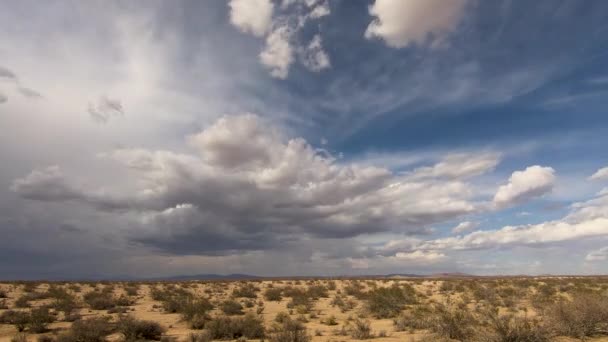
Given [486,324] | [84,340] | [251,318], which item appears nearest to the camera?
[486,324]

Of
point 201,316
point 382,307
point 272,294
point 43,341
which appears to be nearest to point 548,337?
point 382,307

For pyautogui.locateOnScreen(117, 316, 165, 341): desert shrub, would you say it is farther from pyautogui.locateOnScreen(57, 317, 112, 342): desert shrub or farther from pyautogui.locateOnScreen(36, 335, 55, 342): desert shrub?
pyautogui.locateOnScreen(36, 335, 55, 342): desert shrub

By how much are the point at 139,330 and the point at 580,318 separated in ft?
60.1

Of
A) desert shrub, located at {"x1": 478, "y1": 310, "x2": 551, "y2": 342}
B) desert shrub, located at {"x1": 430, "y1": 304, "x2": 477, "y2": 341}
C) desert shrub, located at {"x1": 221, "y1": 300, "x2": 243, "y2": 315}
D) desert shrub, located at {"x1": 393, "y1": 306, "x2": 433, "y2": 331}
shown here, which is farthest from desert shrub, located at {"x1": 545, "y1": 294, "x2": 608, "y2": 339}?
desert shrub, located at {"x1": 221, "y1": 300, "x2": 243, "y2": 315}

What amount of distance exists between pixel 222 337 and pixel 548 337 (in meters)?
12.9

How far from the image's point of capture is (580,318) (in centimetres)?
1591

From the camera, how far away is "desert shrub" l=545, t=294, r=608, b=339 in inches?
624

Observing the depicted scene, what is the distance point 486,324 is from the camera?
607 inches

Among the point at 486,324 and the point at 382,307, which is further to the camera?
the point at 382,307

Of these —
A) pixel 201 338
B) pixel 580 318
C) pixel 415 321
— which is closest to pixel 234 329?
pixel 201 338

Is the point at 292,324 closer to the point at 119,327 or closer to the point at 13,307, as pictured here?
the point at 119,327

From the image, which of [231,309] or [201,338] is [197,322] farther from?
[231,309]

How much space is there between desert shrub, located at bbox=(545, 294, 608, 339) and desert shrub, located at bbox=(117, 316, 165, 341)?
54.0 feet

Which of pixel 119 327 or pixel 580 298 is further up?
pixel 580 298
